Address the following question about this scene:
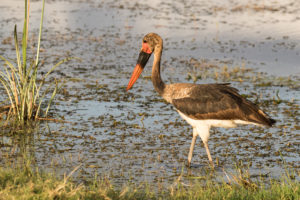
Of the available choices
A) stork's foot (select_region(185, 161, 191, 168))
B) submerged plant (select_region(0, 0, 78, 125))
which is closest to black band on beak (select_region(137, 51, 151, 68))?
submerged plant (select_region(0, 0, 78, 125))

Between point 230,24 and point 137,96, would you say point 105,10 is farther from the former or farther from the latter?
point 137,96

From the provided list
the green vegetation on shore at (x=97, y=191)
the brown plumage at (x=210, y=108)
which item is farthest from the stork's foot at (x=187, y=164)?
the green vegetation on shore at (x=97, y=191)

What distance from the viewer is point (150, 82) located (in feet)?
36.8

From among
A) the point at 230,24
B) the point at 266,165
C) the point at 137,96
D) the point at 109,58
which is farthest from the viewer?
the point at 230,24

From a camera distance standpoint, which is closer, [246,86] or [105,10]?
[246,86]

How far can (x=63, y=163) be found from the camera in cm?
698

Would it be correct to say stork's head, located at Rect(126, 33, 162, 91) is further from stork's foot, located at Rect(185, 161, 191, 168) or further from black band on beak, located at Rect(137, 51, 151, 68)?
stork's foot, located at Rect(185, 161, 191, 168)

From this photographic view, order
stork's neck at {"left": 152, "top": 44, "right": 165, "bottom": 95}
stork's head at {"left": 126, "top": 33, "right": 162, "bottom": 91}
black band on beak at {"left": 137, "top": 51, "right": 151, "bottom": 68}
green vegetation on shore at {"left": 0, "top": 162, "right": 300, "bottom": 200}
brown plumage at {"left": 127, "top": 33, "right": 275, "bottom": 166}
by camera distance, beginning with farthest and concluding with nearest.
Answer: black band on beak at {"left": 137, "top": 51, "right": 151, "bottom": 68} < stork's head at {"left": 126, "top": 33, "right": 162, "bottom": 91} < stork's neck at {"left": 152, "top": 44, "right": 165, "bottom": 95} < brown plumage at {"left": 127, "top": 33, "right": 275, "bottom": 166} < green vegetation on shore at {"left": 0, "top": 162, "right": 300, "bottom": 200}

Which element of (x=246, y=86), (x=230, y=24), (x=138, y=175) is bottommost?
(x=138, y=175)

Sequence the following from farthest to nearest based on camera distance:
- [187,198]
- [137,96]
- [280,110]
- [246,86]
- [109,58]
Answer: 1. [109,58]
2. [246,86]
3. [137,96]
4. [280,110]
5. [187,198]

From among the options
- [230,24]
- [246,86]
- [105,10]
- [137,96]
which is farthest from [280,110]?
[105,10]

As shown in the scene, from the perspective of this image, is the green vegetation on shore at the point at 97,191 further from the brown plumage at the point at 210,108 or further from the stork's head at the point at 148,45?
the stork's head at the point at 148,45

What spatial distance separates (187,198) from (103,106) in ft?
13.6

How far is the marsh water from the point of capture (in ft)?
23.9
